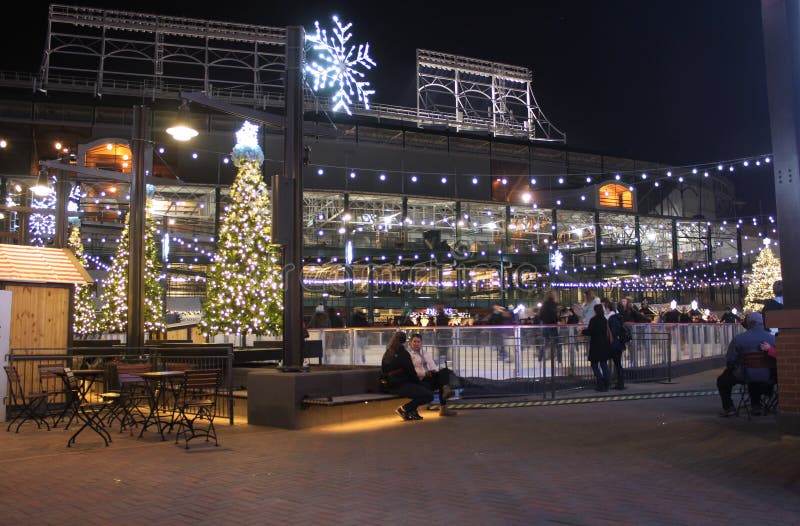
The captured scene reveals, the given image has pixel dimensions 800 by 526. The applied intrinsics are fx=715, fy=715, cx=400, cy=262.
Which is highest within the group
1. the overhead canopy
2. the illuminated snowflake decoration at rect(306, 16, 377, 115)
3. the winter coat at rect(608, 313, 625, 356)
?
the illuminated snowflake decoration at rect(306, 16, 377, 115)

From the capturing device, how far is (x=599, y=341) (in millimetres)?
14391

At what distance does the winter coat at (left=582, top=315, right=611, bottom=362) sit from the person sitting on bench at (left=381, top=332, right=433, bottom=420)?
188 inches

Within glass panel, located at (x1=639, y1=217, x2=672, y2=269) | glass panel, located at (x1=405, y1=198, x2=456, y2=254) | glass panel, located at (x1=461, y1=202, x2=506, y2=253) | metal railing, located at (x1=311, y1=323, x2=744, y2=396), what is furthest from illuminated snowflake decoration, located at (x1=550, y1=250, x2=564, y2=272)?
metal railing, located at (x1=311, y1=323, x2=744, y2=396)

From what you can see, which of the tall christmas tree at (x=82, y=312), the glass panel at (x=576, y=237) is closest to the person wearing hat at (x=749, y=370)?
the tall christmas tree at (x=82, y=312)

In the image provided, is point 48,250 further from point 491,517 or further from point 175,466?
point 491,517

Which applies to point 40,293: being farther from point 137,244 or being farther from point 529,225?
point 529,225

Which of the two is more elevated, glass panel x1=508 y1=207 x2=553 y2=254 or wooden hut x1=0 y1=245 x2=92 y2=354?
glass panel x1=508 y1=207 x2=553 y2=254

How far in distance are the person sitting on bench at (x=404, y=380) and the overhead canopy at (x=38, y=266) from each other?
5.74m

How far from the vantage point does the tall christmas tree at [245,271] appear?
835 inches

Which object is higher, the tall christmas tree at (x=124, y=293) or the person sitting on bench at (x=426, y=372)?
the tall christmas tree at (x=124, y=293)

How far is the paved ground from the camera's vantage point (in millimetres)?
5398

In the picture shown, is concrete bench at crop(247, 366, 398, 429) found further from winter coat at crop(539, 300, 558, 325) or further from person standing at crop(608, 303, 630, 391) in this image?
winter coat at crop(539, 300, 558, 325)

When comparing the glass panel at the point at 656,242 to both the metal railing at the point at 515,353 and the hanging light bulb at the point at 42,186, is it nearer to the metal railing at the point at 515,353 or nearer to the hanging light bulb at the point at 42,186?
the metal railing at the point at 515,353

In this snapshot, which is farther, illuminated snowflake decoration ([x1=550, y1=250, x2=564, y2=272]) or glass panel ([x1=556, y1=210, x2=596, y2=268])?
glass panel ([x1=556, y1=210, x2=596, y2=268])
